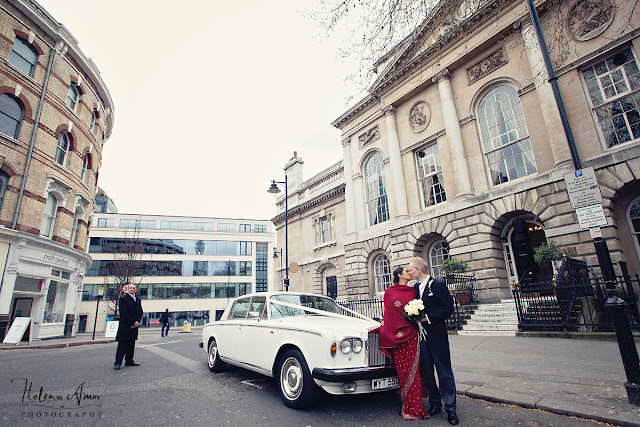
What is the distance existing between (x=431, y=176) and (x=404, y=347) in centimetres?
1481

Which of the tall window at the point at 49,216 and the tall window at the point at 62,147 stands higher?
the tall window at the point at 62,147

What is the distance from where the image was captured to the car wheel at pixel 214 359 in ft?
21.5

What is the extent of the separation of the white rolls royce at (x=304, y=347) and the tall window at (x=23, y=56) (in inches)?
743

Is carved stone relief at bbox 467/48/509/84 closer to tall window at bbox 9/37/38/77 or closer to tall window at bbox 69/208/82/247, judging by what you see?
tall window at bbox 9/37/38/77

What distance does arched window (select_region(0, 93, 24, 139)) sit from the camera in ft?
49.9

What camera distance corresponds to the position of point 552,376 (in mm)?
5152

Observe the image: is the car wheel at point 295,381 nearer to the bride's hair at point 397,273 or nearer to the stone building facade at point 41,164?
the bride's hair at point 397,273

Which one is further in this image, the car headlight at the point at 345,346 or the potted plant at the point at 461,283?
the potted plant at the point at 461,283

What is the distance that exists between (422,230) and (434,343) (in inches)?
530

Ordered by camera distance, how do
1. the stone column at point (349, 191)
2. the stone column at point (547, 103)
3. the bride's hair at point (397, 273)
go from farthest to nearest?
the stone column at point (349, 191)
the stone column at point (547, 103)
the bride's hair at point (397, 273)

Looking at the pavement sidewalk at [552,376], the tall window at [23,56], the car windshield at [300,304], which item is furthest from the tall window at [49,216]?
the car windshield at [300,304]

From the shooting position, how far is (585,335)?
8.26 metres

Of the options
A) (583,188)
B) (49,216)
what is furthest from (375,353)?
(49,216)

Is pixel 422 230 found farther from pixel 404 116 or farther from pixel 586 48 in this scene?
pixel 586 48
